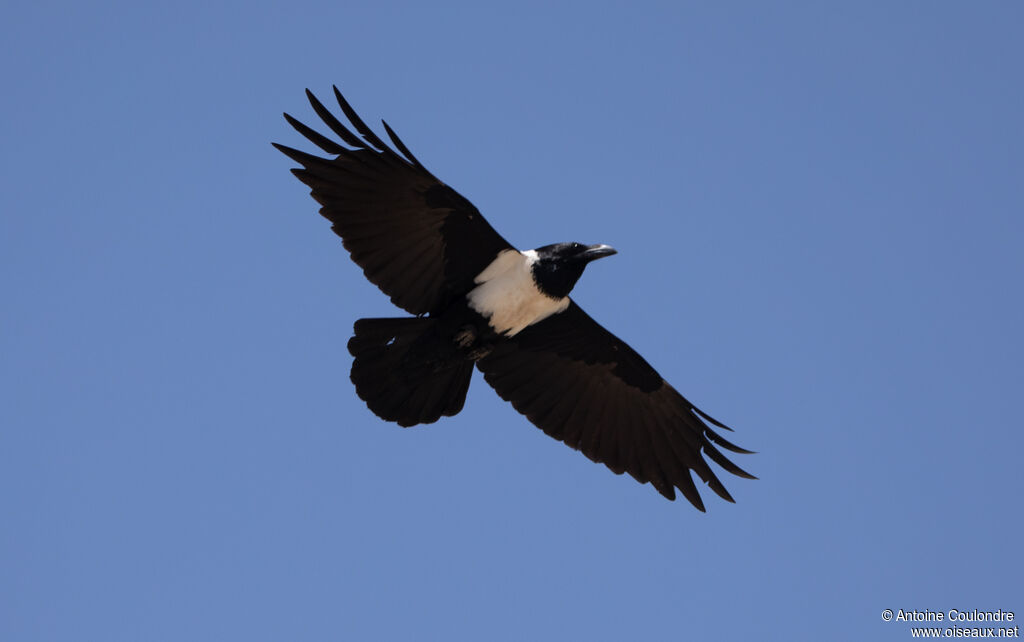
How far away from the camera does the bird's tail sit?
36.6 feet

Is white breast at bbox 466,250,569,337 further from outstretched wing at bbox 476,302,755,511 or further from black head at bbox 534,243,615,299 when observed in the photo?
outstretched wing at bbox 476,302,755,511

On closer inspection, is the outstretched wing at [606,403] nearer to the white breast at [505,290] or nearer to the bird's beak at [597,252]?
the white breast at [505,290]

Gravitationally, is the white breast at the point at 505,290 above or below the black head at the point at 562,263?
below

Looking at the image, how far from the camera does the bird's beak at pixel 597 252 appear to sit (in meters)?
11.4

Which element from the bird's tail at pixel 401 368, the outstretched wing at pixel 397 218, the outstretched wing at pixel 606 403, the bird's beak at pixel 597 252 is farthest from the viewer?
the outstretched wing at pixel 606 403

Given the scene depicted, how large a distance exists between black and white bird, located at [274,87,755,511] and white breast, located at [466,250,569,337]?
0.04 ft

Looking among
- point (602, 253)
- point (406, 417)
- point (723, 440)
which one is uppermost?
point (602, 253)

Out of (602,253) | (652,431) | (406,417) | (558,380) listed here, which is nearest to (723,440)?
(652,431)

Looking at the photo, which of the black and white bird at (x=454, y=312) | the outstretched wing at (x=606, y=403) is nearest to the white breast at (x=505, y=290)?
the black and white bird at (x=454, y=312)

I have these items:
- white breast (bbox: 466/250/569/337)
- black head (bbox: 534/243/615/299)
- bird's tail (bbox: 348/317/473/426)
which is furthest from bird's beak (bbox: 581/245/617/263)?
bird's tail (bbox: 348/317/473/426)

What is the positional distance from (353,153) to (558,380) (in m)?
3.50

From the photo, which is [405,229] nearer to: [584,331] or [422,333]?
[422,333]

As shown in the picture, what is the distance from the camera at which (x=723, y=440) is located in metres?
12.9

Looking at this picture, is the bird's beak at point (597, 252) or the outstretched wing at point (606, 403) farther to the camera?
the outstretched wing at point (606, 403)
